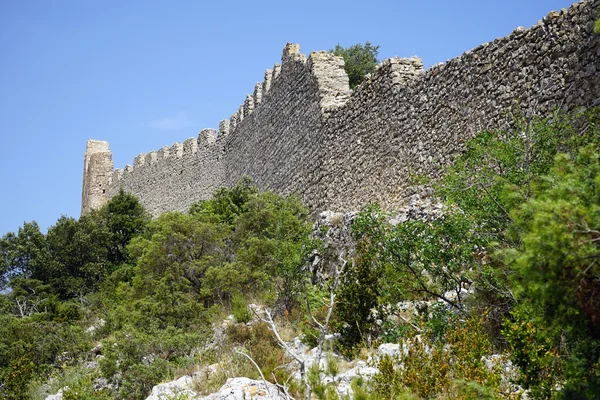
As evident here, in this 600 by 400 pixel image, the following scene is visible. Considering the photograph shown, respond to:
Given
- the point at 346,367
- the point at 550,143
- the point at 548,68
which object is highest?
the point at 548,68

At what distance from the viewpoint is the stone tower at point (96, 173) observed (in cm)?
3412

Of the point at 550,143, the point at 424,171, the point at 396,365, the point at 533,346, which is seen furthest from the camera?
the point at 424,171

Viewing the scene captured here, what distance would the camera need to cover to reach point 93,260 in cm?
1995

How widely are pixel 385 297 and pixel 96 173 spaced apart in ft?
92.8

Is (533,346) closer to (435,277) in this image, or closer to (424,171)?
(435,277)

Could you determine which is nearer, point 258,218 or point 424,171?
point 424,171

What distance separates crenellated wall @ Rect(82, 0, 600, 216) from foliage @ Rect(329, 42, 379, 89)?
19.9ft

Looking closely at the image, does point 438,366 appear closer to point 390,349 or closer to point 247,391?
point 390,349

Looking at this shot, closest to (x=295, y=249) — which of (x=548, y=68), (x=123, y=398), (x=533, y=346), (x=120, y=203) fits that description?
(x=123, y=398)

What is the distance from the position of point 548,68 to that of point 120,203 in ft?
51.8

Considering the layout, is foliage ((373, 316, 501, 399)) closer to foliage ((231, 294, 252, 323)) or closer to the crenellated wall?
the crenellated wall

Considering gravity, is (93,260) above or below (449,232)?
above

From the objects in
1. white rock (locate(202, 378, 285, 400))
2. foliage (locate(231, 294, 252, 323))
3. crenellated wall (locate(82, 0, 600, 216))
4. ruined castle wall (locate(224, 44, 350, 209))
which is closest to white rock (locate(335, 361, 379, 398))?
white rock (locate(202, 378, 285, 400))

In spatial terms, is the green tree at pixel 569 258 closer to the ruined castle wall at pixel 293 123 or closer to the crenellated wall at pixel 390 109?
the crenellated wall at pixel 390 109
